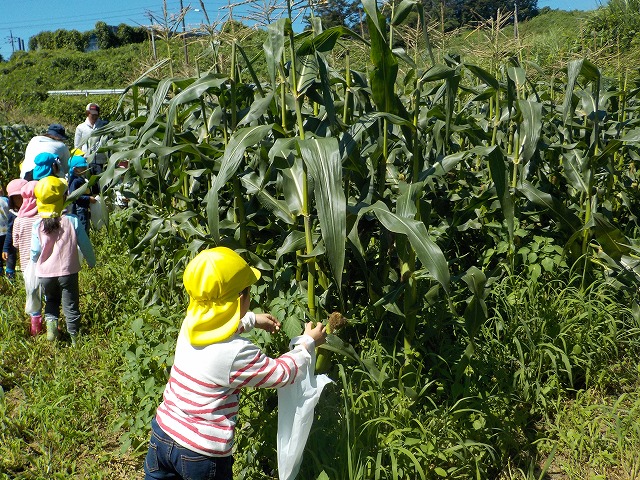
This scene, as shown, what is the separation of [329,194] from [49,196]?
2.96 m

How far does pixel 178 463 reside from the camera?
230 centimetres

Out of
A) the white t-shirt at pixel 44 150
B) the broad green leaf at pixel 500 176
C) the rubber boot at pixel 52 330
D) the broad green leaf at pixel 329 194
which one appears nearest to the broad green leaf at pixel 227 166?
the broad green leaf at pixel 329 194

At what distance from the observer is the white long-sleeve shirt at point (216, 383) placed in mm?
2229

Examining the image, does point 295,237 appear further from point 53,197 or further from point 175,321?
point 53,197

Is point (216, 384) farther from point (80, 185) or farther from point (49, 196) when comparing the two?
point (80, 185)

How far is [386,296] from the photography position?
2.90 metres

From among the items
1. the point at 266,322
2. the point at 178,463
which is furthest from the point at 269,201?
the point at 178,463

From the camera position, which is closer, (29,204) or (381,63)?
(381,63)

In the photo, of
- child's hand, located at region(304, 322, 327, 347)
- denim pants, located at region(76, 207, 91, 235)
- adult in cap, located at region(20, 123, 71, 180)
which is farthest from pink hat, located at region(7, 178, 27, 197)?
child's hand, located at region(304, 322, 327, 347)

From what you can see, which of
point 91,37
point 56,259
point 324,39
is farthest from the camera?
point 91,37

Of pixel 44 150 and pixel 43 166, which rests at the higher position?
pixel 44 150

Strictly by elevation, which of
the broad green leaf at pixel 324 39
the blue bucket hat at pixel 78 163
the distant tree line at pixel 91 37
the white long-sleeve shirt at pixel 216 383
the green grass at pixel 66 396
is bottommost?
the green grass at pixel 66 396

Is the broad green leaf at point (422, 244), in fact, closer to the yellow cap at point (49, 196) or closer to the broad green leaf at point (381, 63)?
the broad green leaf at point (381, 63)

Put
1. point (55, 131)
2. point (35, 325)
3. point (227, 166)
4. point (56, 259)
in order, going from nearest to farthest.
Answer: point (227, 166), point (56, 259), point (35, 325), point (55, 131)
